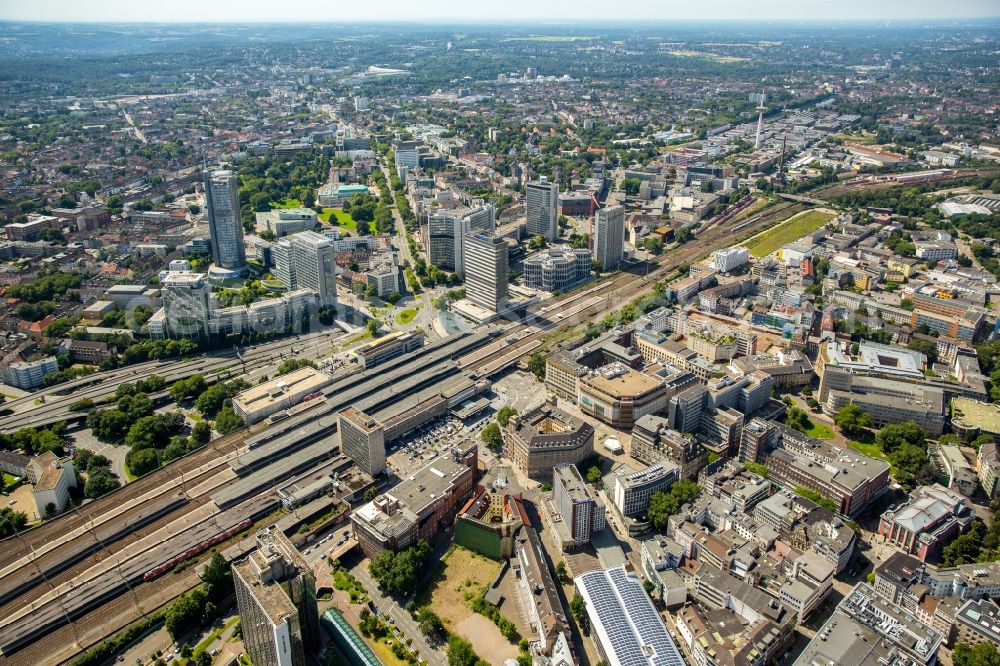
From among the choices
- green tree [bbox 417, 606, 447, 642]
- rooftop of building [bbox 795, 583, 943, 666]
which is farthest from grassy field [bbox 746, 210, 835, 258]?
green tree [bbox 417, 606, 447, 642]

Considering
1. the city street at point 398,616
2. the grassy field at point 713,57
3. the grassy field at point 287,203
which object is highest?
the grassy field at point 713,57

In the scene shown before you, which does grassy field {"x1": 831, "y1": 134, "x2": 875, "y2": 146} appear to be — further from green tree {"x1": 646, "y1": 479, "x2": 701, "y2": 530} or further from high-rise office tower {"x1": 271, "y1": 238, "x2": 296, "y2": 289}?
green tree {"x1": 646, "y1": 479, "x2": 701, "y2": 530}

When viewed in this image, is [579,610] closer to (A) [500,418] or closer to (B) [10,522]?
(A) [500,418]

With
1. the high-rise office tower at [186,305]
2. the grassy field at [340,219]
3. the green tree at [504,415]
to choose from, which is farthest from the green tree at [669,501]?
the grassy field at [340,219]

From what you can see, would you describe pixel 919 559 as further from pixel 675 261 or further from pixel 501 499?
pixel 675 261

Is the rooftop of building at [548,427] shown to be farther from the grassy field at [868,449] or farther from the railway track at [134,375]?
the railway track at [134,375]

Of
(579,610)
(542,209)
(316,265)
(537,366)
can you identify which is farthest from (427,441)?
(542,209)
